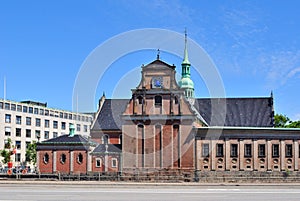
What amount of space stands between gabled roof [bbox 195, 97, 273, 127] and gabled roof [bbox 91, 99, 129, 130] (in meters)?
12.4

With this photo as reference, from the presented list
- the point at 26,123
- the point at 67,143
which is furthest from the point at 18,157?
the point at 67,143

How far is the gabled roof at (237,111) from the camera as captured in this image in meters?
76.8

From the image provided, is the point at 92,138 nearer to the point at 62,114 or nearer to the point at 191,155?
the point at 191,155

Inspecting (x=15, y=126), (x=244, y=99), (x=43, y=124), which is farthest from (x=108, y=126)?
(x=43, y=124)

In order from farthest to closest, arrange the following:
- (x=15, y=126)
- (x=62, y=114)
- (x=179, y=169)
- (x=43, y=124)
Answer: (x=62, y=114), (x=43, y=124), (x=15, y=126), (x=179, y=169)

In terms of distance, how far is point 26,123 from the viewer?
11619 centimetres

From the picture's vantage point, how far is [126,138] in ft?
221

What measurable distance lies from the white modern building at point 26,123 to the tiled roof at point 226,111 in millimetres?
25396

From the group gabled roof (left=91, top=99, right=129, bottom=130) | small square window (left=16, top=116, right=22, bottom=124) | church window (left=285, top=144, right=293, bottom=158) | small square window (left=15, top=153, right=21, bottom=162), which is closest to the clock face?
gabled roof (left=91, top=99, right=129, bottom=130)

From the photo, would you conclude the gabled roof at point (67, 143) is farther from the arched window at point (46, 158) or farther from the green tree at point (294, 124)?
the green tree at point (294, 124)

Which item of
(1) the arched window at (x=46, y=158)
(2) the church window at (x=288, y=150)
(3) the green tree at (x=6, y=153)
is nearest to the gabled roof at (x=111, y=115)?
(1) the arched window at (x=46, y=158)

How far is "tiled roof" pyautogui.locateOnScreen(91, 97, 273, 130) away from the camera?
76.9m

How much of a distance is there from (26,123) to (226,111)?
56326mm

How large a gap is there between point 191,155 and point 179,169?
2472 millimetres
